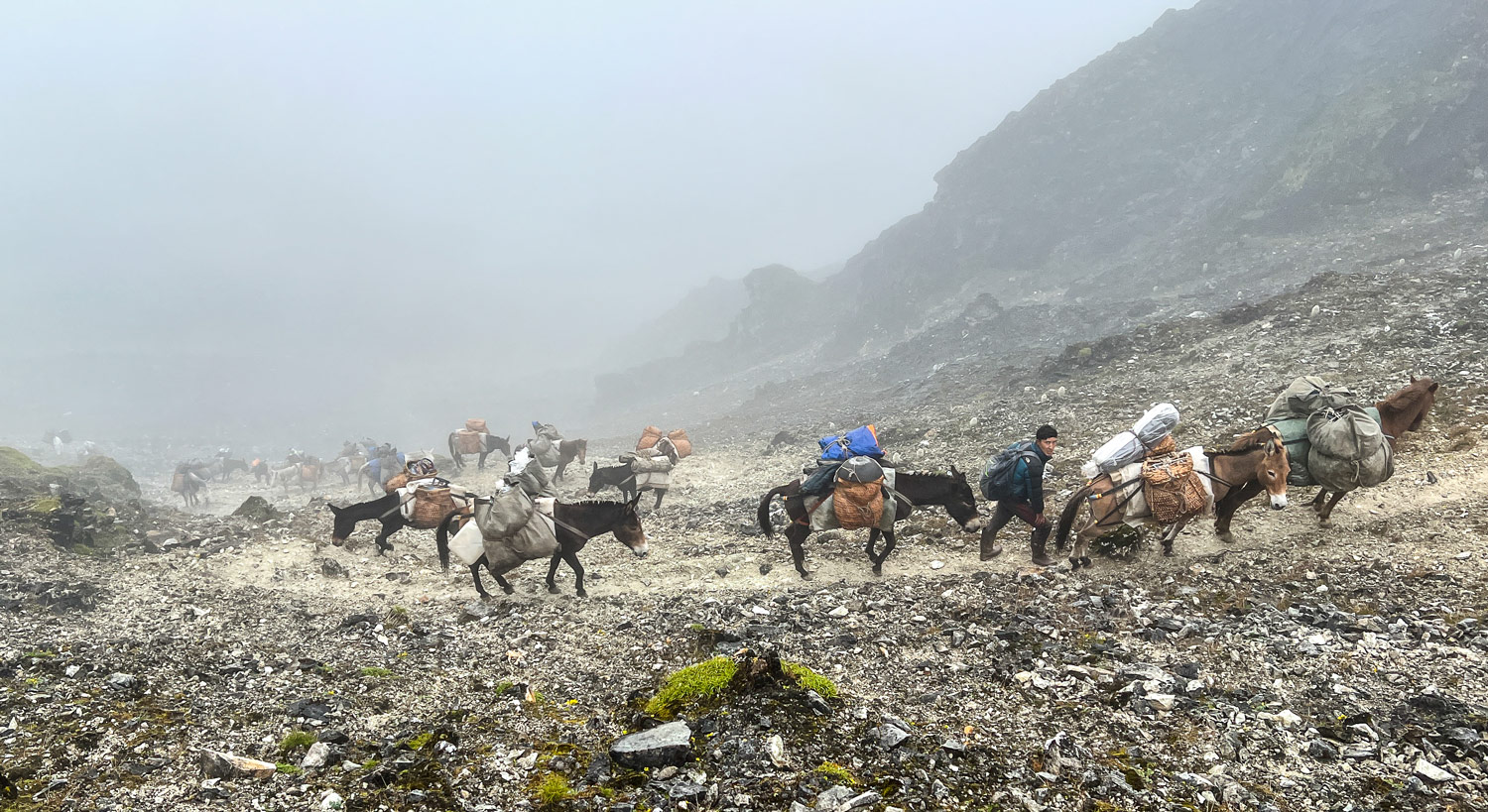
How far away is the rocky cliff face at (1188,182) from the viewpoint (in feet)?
92.9

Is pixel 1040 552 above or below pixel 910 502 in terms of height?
below

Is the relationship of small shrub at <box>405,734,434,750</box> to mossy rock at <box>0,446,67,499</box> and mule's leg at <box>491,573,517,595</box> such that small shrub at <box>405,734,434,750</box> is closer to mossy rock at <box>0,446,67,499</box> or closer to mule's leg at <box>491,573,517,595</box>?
mule's leg at <box>491,573,517,595</box>

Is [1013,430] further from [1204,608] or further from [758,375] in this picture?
[758,375]

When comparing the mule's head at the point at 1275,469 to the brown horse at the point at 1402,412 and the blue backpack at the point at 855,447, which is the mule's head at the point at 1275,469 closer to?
the brown horse at the point at 1402,412

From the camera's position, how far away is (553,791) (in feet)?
11.6

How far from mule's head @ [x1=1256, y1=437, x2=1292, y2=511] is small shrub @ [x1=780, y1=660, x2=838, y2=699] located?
5.43 meters

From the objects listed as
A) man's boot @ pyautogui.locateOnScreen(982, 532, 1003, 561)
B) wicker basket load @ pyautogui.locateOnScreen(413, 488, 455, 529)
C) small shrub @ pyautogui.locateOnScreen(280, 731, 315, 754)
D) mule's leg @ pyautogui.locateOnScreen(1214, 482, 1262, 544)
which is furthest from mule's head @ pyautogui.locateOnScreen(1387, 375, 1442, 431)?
wicker basket load @ pyautogui.locateOnScreen(413, 488, 455, 529)

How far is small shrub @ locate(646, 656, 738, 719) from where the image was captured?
4328mm

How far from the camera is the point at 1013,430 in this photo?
14.9 meters

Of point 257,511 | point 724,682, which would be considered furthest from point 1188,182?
point 257,511

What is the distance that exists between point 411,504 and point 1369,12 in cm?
6343

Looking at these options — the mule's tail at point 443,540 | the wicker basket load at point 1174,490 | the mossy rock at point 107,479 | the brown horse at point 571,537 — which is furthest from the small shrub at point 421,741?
the mossy rock at point 107,479

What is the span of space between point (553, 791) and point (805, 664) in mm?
2431

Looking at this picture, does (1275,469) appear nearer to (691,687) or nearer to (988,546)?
(988,546)
